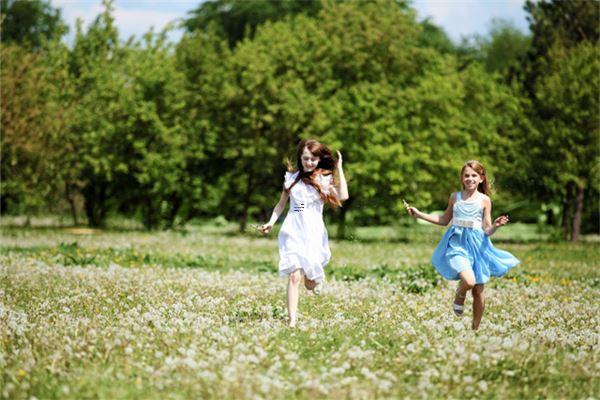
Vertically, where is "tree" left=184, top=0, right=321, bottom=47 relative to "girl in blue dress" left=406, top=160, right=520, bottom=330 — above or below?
above

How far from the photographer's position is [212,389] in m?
6.41

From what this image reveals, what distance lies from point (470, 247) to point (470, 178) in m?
0.91

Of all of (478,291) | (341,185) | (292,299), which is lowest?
(292,299)

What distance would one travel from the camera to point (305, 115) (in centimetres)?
4047

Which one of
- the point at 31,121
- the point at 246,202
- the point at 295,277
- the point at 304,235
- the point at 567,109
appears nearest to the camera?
the point at 295,277

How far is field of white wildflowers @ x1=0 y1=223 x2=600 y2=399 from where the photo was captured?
669cm

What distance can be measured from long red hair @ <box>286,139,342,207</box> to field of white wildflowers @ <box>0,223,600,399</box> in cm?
156

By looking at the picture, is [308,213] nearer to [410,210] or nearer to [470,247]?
[410,210]

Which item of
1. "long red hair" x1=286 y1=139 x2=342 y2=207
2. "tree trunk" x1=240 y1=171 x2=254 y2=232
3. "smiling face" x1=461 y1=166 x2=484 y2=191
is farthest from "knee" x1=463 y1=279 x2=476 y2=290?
"tree trunk" x1=240 y1=171 x2=254 y2=232

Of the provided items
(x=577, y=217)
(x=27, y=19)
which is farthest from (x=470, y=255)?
(x=27, y=19)

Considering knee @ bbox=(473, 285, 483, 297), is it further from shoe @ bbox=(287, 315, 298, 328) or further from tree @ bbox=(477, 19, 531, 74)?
tree @ bbox=(477, 19, 531, 74)

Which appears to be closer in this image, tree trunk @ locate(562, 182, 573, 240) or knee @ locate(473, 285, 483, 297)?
knee @ locate(473, 285, 483, 297)

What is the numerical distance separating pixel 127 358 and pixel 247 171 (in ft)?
121

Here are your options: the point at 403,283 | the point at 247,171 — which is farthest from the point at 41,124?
the point at 403,283
